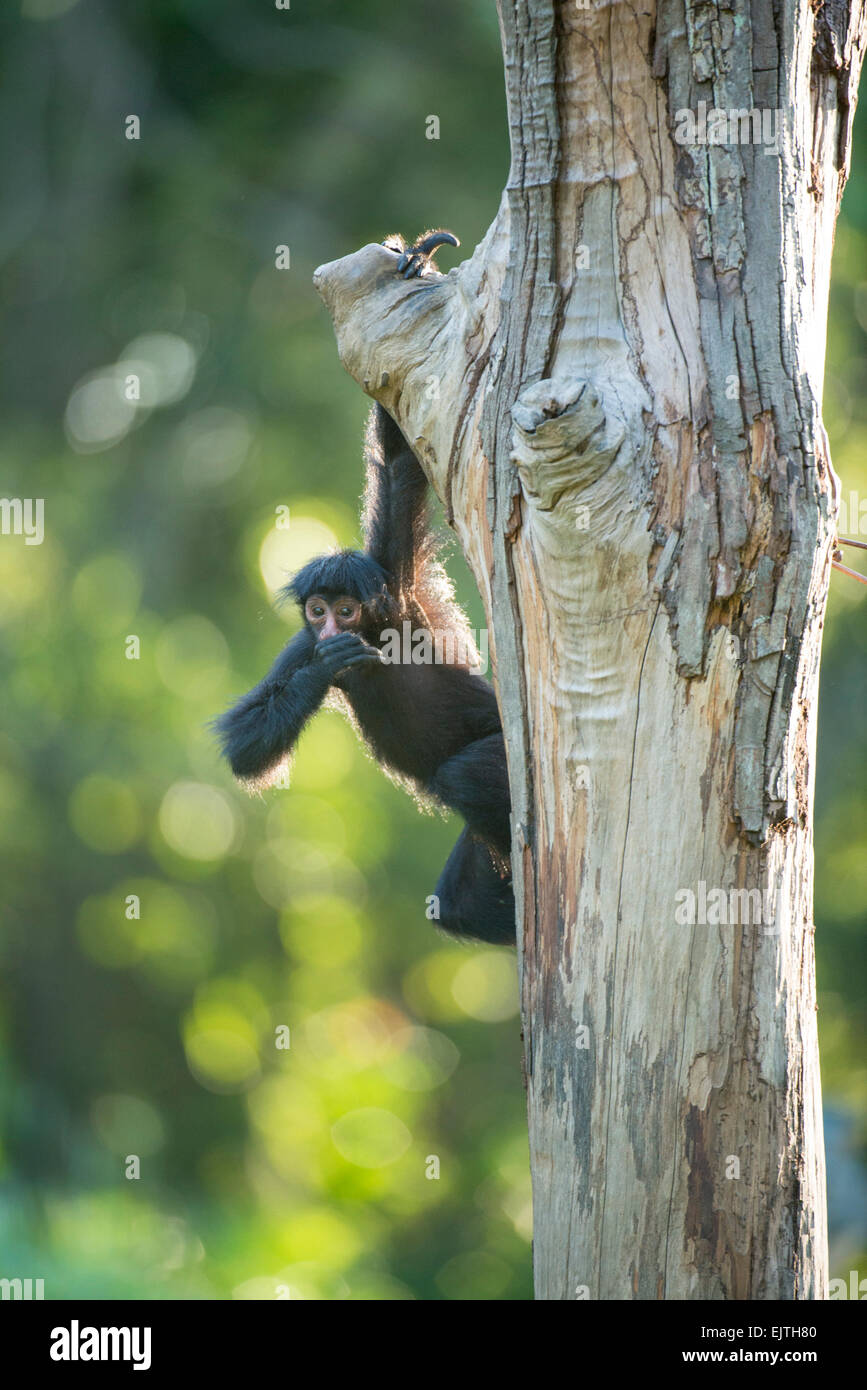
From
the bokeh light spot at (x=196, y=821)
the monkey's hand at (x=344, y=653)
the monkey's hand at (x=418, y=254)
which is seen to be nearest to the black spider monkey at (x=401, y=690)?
the monkey's hand at (x=344, y=653)

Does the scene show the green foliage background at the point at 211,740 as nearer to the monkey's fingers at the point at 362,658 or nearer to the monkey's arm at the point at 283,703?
the monkey's arm at the point at 283,703

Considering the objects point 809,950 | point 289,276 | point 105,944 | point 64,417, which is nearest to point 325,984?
point 105,944

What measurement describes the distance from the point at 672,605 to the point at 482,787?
72.3 inches

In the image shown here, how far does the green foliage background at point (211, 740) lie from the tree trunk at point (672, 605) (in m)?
8.16

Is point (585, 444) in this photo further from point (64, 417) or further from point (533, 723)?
point (64, 417)

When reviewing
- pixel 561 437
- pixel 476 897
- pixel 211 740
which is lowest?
pixel 476 897

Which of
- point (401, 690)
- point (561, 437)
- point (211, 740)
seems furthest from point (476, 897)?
point (211, 740)

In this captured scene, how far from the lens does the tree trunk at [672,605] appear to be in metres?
3.21

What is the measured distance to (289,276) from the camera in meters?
12.6

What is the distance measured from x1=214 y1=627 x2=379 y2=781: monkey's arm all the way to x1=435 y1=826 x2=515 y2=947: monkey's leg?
88 centimetres

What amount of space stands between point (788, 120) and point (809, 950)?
2.22m

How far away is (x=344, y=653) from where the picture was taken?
5.02 m

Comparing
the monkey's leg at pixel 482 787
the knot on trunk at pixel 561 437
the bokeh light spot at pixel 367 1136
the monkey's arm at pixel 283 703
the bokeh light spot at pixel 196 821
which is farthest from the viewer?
the bokeh light spot at pixel 367 1136

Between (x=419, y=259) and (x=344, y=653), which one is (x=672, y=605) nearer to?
(x=419, y=259)
